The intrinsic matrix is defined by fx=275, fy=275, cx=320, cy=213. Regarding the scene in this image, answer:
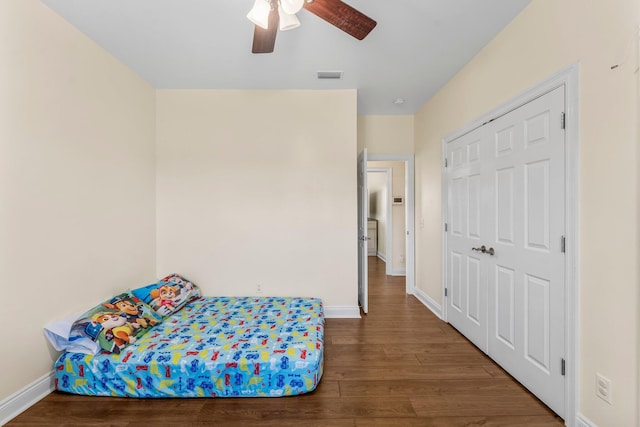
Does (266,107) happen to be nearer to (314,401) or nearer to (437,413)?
(314,401)

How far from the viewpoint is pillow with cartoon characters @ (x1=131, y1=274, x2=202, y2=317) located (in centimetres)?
274

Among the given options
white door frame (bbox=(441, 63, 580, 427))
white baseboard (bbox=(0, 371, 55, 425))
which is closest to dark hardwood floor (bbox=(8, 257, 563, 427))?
white baseboard (bbox=(0, 371, 55, 425))

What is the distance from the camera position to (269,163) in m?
3.33

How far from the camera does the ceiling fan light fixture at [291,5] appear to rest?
1.43 m

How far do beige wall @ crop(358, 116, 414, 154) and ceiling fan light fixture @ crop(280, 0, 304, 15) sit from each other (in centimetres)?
274

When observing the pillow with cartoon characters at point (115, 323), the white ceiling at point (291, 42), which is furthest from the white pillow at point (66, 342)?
the white ceiling at point (291, 42)

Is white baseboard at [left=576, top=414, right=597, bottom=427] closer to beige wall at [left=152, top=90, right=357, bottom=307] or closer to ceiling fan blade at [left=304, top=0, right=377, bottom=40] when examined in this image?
beige wall at [left=152, top=90, right=357, bottom=307]

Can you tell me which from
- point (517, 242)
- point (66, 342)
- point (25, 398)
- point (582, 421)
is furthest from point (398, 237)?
point (25, 398)

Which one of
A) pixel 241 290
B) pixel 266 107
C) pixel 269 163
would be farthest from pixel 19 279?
pixel 266 107

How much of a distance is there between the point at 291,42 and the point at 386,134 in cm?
222

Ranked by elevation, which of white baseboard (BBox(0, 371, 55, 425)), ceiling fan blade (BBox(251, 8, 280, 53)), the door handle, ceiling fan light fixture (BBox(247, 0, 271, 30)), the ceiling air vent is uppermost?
the ceiling air vent

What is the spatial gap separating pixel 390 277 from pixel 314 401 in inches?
150

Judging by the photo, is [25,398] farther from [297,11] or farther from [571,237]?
[571,237]

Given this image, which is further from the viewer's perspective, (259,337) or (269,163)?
(269,163)
